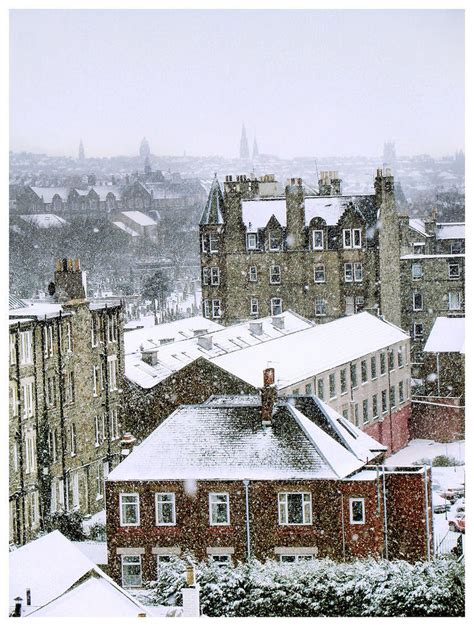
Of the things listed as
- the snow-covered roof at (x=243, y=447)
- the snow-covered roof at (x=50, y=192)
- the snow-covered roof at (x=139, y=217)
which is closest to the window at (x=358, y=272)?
the snow-covered roof at (x=243, y=447)

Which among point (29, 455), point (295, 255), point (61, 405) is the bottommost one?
point (29, 455)

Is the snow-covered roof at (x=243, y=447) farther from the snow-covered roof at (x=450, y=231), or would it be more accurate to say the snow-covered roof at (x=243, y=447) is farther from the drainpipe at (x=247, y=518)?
the snow-covered roof at (x=450, y=231)

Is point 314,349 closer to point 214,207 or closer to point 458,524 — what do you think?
point 214,207

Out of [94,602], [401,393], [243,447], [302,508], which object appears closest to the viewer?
[94,602]

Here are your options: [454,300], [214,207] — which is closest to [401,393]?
[454,300]

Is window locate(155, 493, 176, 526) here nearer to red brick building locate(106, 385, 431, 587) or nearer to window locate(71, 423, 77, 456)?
red brick building locate(106, 385, 431, 587)
